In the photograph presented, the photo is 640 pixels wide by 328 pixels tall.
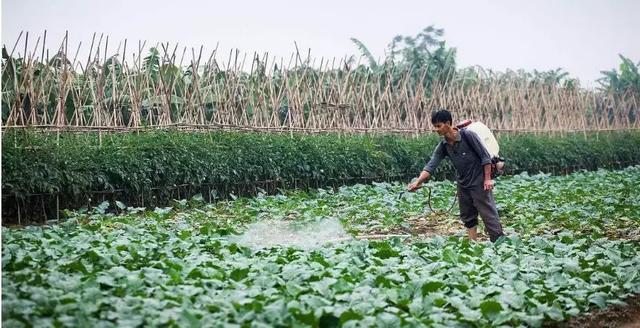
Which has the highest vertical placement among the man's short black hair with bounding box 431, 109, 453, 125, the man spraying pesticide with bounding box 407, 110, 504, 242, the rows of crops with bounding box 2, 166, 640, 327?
the man's short black hair with bounding box 431, 109, 453, 125

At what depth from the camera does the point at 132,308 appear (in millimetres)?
3873

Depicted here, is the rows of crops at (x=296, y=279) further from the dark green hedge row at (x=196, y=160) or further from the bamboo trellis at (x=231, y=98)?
the bamboo trellis at (x=231, y=98)

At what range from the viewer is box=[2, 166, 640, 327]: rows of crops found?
3934 mm

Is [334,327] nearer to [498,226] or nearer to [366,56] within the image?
[498,226]

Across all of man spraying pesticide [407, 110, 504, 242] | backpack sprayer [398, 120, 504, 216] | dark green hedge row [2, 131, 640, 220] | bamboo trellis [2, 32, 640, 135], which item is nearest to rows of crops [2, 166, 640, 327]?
man spraying pesticide [407, 110, 504, 242]

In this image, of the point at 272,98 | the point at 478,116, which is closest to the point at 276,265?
the point at 272,98

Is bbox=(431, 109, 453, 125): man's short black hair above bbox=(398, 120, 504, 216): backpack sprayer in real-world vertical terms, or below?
above

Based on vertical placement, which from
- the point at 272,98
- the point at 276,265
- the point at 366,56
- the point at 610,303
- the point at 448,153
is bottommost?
the point at 610,303

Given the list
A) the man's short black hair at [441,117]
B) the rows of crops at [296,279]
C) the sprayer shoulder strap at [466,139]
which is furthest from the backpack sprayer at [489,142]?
the rows of crops at [296,279]

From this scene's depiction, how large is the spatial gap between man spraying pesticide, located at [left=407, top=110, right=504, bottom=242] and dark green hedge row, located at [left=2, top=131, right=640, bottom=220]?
14.0 feet

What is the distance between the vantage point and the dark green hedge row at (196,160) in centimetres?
888

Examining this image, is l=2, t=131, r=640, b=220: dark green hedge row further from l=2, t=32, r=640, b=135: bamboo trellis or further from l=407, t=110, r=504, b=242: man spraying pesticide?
l=407, t=110, r=504, b=242: man spraying pesticide

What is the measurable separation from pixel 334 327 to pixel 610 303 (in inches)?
87.7

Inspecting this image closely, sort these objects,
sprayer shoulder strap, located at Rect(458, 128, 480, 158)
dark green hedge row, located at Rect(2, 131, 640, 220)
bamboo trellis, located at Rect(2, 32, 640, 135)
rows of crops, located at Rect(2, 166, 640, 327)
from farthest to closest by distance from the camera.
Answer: bamboo trellis, located at Rect(2, 32, 640, 135) < dark green hedge row, located at Rect(2, 131, 640, 220) < sprayer shoulder strap, located at Rect(458, 128, 480, 158) < rows of crops, located at Rect(2, 166, 640, 327)
